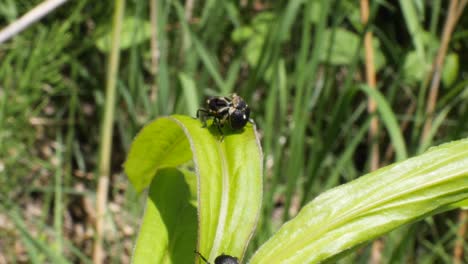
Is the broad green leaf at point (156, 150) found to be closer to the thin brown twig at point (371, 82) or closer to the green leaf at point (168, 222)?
the green leaf at point (168, 222)

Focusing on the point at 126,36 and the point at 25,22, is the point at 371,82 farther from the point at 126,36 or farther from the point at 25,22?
the point at 25,22

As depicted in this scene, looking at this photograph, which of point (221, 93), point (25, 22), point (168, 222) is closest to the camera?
point (168, 222)

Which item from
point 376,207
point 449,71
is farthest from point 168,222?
point 449,71

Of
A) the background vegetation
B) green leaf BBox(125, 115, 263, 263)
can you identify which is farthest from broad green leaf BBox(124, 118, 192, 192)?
the background vegetation

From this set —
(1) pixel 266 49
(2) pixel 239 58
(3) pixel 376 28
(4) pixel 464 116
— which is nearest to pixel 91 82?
(2) pixel 239 58

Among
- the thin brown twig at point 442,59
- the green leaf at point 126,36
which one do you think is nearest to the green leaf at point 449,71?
the thin brown twig at point 442,59

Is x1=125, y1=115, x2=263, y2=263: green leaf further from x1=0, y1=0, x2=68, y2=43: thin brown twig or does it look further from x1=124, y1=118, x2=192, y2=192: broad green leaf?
x1=0, y1=0, x2=68, y2=43: thin brown twig
